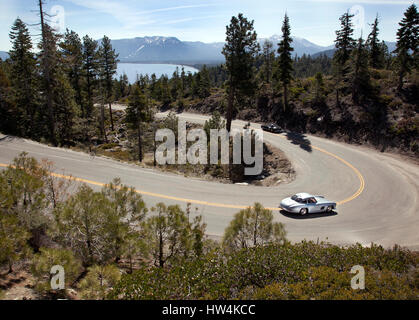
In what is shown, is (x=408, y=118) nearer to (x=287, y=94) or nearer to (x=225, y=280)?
(x=287, y=94)

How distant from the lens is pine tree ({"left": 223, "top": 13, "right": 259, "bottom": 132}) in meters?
29.5

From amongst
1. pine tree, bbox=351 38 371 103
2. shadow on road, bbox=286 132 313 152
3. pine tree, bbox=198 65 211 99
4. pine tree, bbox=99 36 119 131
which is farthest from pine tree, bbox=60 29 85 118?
pine tree, bbox=351 38 371 103

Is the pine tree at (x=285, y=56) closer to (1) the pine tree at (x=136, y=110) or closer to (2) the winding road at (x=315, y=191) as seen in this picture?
(2) the winding road at (x=315, y=191)

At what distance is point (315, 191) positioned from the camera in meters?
20.6

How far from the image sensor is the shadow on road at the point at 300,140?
3222 cm

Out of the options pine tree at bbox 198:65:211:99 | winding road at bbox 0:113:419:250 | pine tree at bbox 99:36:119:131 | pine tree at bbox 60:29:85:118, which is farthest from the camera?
pine tree at bbox 198:65:211:99

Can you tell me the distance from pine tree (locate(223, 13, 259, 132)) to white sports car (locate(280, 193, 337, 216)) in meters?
18.9

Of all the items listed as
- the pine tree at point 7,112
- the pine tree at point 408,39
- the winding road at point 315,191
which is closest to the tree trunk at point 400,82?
the pine tree at point 408,39

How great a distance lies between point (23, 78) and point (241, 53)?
2898cm

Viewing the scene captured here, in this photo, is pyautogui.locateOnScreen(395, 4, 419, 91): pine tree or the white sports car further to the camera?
pyautogui.locateOnScreen(395, 4, 419, 91): pine tree

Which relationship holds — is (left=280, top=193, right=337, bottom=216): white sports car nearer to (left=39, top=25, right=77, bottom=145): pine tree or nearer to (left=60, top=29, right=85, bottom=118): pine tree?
(left=39, top=25, right=77, bottom=145): pine tree
